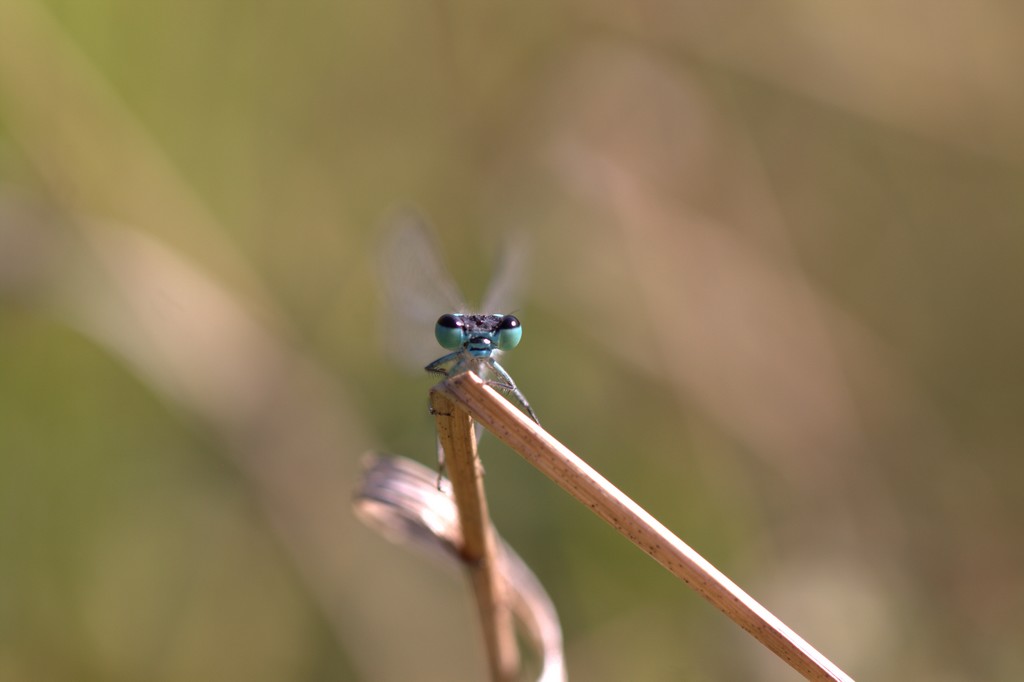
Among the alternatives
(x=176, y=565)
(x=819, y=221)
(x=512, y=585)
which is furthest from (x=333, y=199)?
(x=512, y=585)

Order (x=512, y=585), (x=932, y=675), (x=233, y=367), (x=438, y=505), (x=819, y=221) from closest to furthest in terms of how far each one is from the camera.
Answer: (x=438, y=505) → (x=512, y=585) → (x=932, y=675) → (x=233, y=367) → (x=819, y=221)

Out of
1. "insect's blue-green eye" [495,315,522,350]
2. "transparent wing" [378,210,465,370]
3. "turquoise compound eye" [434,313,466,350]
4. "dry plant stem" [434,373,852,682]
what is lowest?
"dry plant stem" [434,373,852,682]

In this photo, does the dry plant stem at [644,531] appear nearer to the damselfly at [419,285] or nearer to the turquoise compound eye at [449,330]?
the turquoise compound eye at [449,330]

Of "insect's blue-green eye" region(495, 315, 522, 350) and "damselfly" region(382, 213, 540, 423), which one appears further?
"damselfly" region(382, 213, 540, 423)

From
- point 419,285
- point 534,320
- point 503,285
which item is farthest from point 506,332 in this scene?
point 534,320

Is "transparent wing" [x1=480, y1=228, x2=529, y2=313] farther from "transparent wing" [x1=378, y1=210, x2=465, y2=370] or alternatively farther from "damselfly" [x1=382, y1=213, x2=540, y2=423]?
"transparent wing" [x1=378, y1=210, x2=465, y2=370]

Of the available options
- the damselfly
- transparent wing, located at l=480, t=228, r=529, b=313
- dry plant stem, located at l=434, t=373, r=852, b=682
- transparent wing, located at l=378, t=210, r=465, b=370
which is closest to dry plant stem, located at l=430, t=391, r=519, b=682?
dry plant stem, located at l=434, t=373, r=852, b=682

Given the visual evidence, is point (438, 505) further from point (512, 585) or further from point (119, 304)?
point (119, 304)
